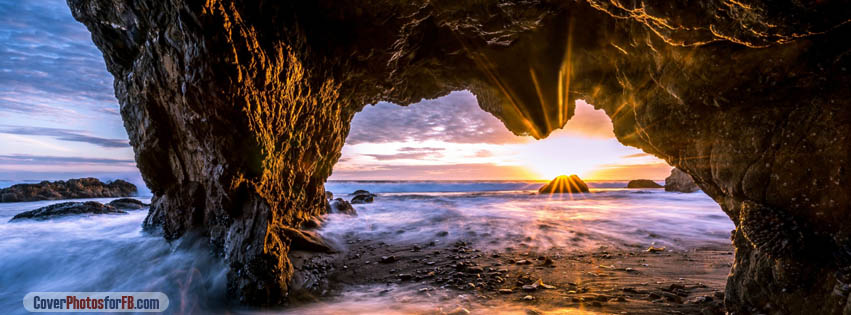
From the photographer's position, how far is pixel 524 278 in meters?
3.83

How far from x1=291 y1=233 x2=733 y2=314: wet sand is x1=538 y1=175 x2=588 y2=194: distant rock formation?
55.5 feet

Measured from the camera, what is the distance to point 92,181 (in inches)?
629

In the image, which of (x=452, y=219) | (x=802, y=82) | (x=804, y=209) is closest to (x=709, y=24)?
(x=802, y=82)

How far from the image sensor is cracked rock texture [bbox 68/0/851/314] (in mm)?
1918

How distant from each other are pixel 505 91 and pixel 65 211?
11651 mm

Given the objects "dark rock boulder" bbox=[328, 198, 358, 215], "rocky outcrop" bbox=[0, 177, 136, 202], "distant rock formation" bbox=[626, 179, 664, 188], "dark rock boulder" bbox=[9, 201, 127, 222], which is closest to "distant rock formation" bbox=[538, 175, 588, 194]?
"distant rock formation" bbox=[626, 179, 664, 188]

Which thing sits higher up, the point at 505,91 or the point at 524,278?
the point at 505,91

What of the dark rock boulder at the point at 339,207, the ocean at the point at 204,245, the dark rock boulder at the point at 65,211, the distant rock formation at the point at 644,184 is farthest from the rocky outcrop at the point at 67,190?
the distant rock formation at the point at 644,184

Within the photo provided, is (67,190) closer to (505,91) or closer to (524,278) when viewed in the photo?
(505,91)

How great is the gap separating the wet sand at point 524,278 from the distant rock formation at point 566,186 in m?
16.9

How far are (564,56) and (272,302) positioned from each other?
5.82 metres

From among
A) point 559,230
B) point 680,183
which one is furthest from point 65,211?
point 680,183

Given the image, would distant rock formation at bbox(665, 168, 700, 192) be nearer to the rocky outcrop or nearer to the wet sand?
the wet sand

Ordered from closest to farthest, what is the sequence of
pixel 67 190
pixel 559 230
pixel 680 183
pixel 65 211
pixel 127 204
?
pixel 559 230, pixel 65 211, pixel 127 204, pixel 67 190, pixel 680 183
